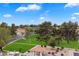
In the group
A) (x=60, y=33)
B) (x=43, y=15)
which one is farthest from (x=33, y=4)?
(x=60, y=33)

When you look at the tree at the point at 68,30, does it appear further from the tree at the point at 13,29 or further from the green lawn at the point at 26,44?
the tree at the point at 13,29

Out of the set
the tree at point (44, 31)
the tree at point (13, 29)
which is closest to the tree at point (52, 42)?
the tree at point (44, 31)

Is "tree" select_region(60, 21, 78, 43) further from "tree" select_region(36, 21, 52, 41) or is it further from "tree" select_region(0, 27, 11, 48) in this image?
"tree" select_region(0, 27, 11, 48)

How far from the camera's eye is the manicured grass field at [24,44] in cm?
256

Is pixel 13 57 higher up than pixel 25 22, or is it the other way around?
pixel 25 22

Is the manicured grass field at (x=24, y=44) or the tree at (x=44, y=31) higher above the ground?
the tree at (x=44, y=31)

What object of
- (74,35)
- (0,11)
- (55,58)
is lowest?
(55,58)

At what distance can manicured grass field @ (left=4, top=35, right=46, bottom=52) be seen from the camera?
256cm

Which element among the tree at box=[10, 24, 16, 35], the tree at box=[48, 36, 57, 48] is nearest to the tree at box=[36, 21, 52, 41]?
the tree at box=[48, 36, 57, 48]

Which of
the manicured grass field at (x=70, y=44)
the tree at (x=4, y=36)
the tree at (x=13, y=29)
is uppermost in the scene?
the tree at (x=13, y=29)

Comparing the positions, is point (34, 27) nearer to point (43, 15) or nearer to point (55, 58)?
point (43, 15)

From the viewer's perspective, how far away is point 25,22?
2.58m

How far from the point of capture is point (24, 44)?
2568mm

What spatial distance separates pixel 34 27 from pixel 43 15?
110 millimetres
